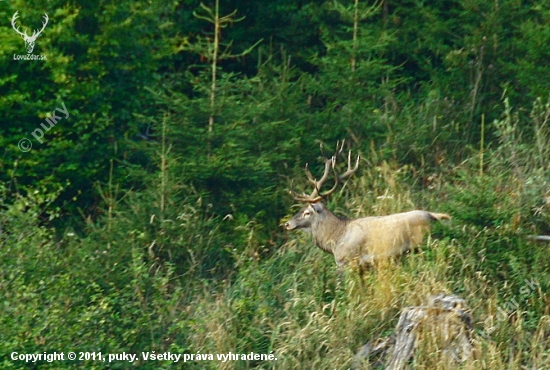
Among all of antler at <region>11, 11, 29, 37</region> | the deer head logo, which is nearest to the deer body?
the deer head logo

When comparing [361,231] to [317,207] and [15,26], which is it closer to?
[317,207]

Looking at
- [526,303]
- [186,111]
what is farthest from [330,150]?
[526,303]

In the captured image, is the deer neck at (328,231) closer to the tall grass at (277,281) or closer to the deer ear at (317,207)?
the deer ear at (317,207)

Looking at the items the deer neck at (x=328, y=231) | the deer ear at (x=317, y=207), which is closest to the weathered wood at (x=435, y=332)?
the deer neck at (x=328, y=231)

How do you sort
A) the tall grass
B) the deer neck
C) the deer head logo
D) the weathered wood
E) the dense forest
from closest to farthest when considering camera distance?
the weathered wood, the tall grass, the dense forest, the deer neck, the deer head logo

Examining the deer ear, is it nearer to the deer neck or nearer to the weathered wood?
→ the deer neck

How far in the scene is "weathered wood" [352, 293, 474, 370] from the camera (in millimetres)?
11609

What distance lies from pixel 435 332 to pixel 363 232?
1.98 metres

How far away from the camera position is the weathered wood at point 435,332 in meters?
11.6

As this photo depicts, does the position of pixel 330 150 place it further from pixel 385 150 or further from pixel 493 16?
pixel 493 16

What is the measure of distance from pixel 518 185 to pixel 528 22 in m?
3.94

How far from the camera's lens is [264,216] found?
15.5 metres

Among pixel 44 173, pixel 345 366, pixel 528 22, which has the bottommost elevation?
pixel 345 366

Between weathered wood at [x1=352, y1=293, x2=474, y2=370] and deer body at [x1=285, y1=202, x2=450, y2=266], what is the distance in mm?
1131
